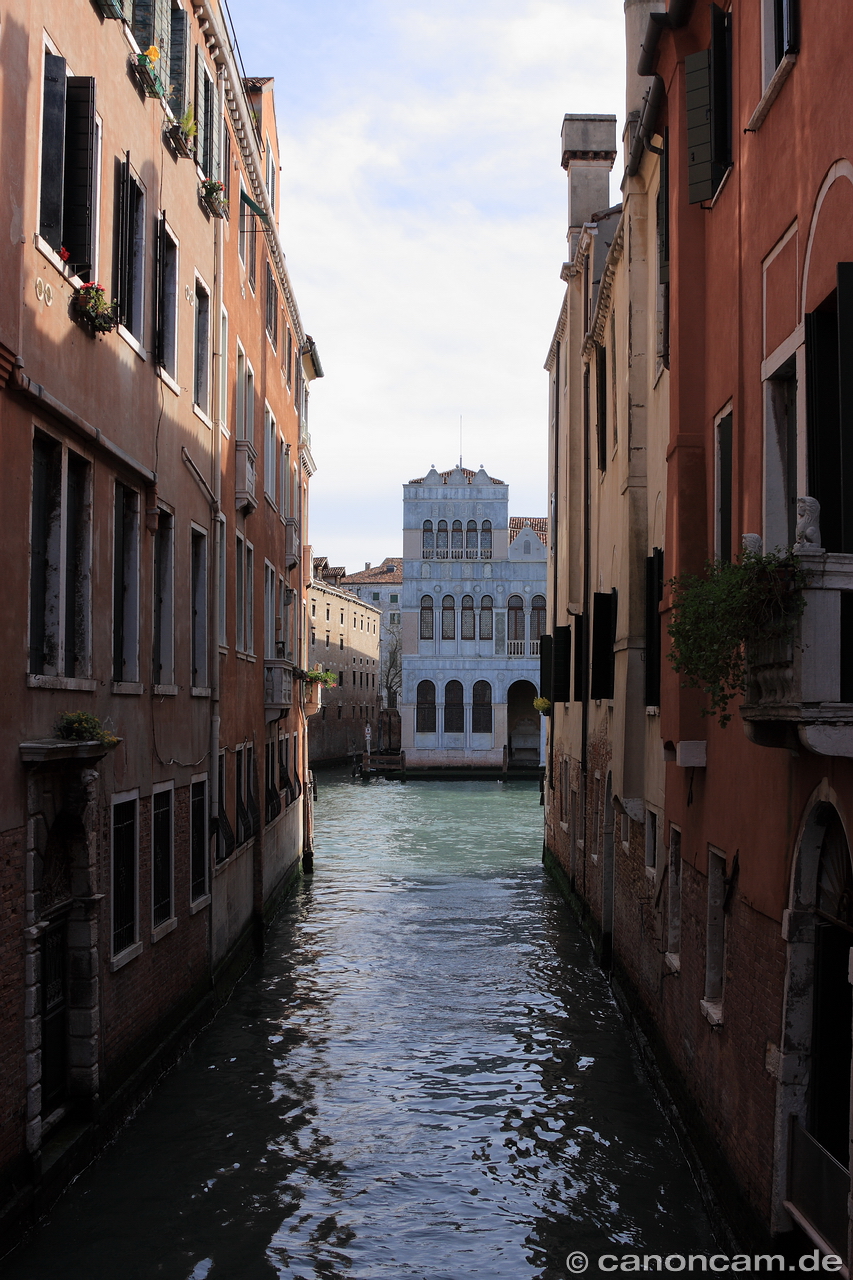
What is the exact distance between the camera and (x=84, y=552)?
8.23 meters

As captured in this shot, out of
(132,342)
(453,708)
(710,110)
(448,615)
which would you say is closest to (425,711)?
(453,708)

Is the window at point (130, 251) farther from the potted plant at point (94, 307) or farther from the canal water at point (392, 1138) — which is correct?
the canal water at point (392, 1138)

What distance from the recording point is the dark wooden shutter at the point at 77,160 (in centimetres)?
773

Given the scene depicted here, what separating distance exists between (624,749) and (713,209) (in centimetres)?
542

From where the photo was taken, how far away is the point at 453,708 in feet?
165

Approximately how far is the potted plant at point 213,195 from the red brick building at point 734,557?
156 inches

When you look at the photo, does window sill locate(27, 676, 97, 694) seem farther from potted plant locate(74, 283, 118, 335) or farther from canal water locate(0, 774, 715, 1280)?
canal water locate(0, 774, 715, 1280)

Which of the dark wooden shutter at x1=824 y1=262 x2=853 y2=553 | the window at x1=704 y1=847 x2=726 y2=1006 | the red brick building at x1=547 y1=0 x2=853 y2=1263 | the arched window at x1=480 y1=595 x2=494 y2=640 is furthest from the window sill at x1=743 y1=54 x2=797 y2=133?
the arched window at x1=480 y1=595 x2=494 y2=640

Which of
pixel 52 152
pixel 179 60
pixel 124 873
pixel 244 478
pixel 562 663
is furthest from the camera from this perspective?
pixel 562 663

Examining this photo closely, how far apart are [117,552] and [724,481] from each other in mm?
4507

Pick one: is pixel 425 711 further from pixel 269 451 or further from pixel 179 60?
pixel 179 60

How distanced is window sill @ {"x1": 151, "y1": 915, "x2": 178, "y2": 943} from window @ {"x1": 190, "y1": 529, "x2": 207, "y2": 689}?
255 cm

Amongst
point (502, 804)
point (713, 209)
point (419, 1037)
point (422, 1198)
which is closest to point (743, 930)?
point (422, 1198)

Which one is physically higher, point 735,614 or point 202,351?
point 202,351
